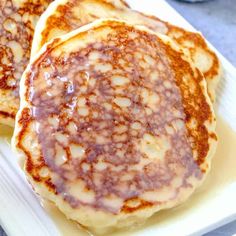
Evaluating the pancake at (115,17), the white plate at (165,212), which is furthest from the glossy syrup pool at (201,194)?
the pancake at (115,17)

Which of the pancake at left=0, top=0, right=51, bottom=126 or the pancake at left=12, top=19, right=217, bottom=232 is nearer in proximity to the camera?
the pancake at left=12, top=19, right=217, bottom=232

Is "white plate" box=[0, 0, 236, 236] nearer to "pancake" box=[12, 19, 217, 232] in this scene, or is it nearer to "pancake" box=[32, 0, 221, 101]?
"pancake" box=[12, 19, 217, 232]

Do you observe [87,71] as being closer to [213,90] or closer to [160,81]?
[160,81]

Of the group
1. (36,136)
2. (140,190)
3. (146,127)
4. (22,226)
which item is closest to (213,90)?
(146,127)

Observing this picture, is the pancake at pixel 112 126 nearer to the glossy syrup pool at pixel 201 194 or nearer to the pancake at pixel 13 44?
the glossy syrup pool at pixel 201 194

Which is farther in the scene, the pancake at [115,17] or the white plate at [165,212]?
the pancake at [115,17]

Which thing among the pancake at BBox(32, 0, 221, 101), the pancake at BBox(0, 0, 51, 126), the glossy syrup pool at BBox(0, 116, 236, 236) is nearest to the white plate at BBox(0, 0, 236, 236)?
the glossy syrup pool at BBox(0, 116, 236, 236)

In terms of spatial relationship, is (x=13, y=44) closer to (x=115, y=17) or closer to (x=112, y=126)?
(x=115, y=17)
